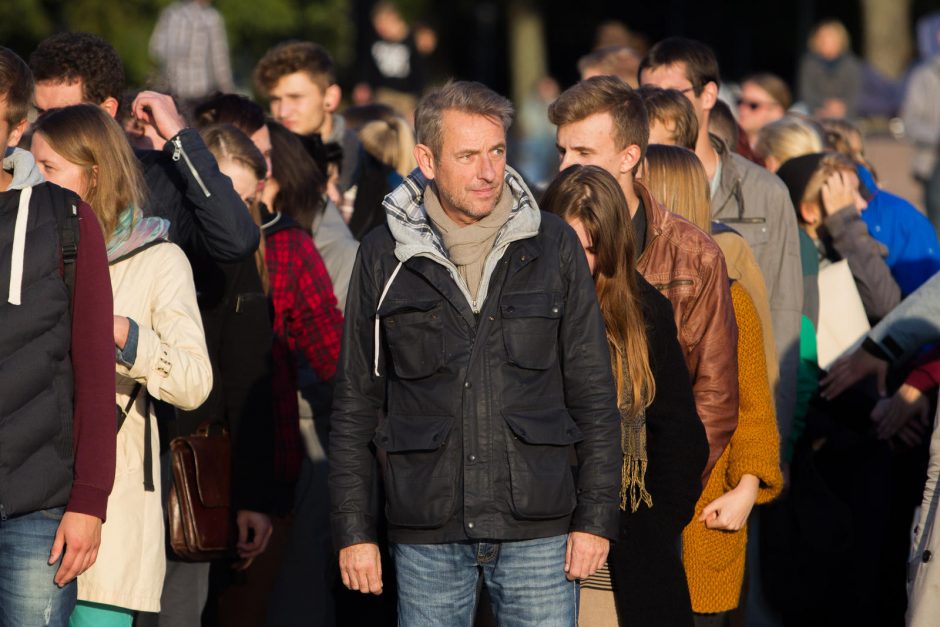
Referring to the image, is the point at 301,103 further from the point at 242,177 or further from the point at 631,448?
the point at 631,448

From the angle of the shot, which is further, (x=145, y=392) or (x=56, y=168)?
(x=145, y=392)

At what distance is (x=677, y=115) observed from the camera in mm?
6332

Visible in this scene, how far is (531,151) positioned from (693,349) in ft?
70.6

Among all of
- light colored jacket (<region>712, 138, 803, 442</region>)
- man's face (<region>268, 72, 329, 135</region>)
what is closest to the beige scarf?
light colored jacket (<region>712, 138, 803, 442</region>)

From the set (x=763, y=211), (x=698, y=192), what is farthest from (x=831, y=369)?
(x=698, y=192)

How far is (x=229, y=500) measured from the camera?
5500mm

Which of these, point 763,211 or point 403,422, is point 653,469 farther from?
point 763,211

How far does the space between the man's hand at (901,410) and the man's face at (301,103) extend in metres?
3.20

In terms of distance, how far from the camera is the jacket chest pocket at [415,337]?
14.2 ft

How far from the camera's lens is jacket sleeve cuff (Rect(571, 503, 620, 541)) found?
434 centimetres

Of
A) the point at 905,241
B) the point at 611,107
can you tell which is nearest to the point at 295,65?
the point at 611,107

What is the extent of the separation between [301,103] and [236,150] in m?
1.99

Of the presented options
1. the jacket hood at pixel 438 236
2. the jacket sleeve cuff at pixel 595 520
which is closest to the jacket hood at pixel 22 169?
the jacket hood at pixel 438 236

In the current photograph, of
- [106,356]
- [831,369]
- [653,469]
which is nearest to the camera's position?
[106,356]
